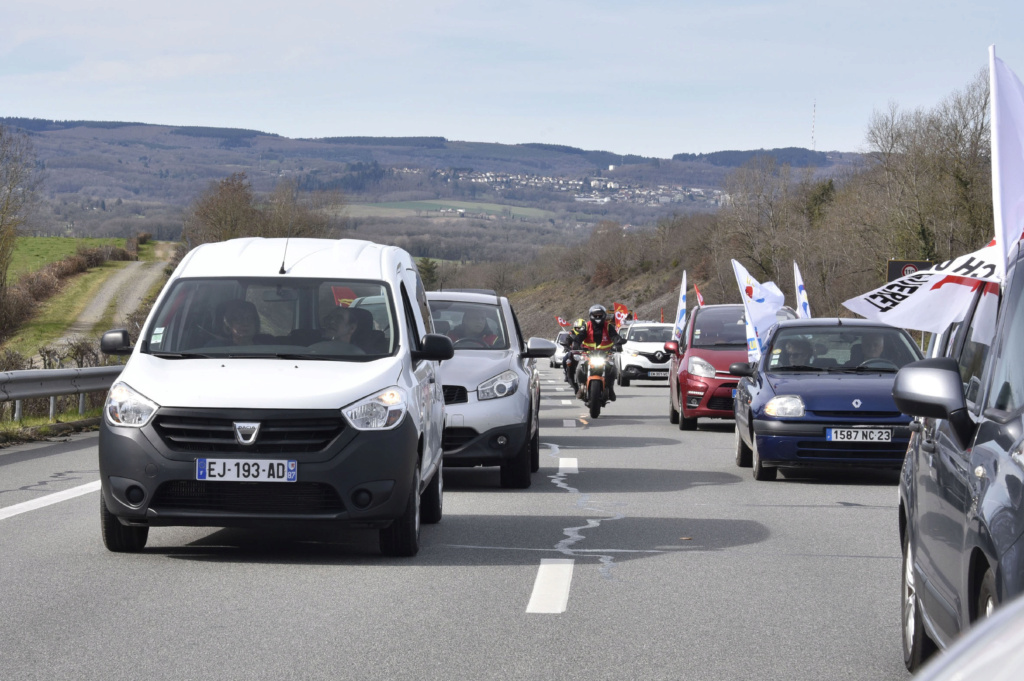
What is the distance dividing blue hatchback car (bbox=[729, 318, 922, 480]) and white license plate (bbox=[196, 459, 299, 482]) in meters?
6.38

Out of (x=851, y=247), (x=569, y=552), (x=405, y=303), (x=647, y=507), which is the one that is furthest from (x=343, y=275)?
(x=851, y=247)

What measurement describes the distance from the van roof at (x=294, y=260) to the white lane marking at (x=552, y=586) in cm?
225

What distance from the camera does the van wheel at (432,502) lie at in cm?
959

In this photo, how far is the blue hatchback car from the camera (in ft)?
42.4

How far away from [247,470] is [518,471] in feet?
16.1

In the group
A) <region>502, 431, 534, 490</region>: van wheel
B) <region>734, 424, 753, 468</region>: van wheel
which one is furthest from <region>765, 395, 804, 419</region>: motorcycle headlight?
<region>502, 431, 534, 490</region>: van wheel

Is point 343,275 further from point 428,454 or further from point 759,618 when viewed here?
point 759,618

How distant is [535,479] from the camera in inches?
523

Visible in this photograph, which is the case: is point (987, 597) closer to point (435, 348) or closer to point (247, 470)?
point (247, 470)

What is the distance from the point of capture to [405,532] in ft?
26.9

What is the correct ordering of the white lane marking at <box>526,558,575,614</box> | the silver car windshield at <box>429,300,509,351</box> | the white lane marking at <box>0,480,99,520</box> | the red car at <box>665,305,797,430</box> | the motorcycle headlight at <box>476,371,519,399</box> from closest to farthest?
the white lane marking at <box>526,558,575,614</box>, the white lane marking at <box>0,480,99,520</box>, the motorcycle headlight at <box>476,371,519,399</box>, the silver car windshield at <box>429,300,509,351</box>, the red car at <box>665,305,797,430</box>

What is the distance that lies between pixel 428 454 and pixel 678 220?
140 m

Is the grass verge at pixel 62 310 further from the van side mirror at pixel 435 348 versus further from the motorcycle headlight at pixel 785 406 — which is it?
the van side mirror at pixel 435 348

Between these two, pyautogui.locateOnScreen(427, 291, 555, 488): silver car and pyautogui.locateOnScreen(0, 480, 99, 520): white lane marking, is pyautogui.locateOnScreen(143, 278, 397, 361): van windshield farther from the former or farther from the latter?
pyautogui.locateOnScreen(427, 291, 555, 488): silver car
